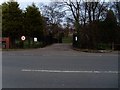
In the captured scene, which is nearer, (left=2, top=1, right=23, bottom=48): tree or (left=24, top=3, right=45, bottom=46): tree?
(left=2, top=1, right=23, bottom=48): tree

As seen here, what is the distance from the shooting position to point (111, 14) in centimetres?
4850

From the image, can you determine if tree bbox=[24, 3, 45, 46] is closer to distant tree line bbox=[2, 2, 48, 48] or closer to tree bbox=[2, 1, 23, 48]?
distant tree line bbox=[2, 2, 48, 48]

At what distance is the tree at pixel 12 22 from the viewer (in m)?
45.4

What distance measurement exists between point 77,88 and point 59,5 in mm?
43864

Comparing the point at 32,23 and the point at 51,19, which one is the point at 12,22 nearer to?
the point at 32,23

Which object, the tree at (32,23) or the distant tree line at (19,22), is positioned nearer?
the distant tree line at (19,22)

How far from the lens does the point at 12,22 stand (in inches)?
Answer: 1796

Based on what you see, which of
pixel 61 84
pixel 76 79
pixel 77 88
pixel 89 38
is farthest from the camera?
pixel 89 38

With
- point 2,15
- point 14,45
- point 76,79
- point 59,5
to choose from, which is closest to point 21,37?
point 14,45

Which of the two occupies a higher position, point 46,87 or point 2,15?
point 2,15

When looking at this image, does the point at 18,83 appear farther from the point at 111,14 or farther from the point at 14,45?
the point at 111,14

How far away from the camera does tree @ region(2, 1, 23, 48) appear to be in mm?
45438

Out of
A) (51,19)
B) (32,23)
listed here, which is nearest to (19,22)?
(32,23)

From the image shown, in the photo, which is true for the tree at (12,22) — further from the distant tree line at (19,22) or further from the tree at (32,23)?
the tree at (32,23)
